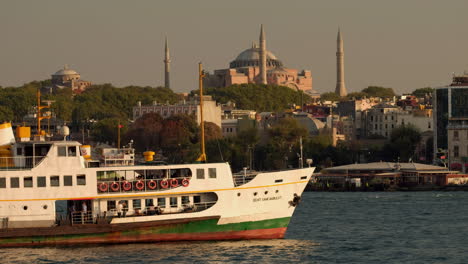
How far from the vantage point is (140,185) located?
41.8 m

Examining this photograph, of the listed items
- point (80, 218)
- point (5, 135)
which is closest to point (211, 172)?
point (80, 218)

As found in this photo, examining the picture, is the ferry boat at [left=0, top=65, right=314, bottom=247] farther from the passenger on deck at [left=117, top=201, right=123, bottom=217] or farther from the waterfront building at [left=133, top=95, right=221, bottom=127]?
the waterfront building at [left=133, top=95, right=221, bottom=127]

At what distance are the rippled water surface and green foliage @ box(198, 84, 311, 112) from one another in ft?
402

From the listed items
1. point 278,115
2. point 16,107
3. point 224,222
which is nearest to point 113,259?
point 224,222

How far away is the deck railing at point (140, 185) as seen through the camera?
41688 millimetres

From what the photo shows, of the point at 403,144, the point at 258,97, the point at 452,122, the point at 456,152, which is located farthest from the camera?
the point at 258,97

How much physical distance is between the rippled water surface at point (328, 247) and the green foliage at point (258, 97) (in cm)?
12262

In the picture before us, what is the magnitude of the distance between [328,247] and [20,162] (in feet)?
36.1

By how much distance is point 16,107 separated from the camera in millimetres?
156625

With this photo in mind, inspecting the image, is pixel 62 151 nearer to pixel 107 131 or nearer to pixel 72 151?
pixel 72 151

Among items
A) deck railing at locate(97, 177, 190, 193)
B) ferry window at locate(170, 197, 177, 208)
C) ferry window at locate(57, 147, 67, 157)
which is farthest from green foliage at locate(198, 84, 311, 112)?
ferry window at locate(57, 147, 67, 157)

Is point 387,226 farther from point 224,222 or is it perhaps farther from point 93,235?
point 93,235

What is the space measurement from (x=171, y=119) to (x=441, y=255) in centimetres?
9044

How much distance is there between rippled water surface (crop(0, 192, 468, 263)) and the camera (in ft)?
129
